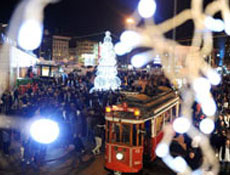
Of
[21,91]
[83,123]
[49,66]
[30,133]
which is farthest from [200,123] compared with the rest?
[49,66]

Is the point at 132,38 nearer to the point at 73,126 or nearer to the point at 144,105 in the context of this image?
the point at 73,126

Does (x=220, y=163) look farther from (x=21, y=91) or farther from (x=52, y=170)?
(x=21, y=91)

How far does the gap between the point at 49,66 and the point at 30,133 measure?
20381 mm

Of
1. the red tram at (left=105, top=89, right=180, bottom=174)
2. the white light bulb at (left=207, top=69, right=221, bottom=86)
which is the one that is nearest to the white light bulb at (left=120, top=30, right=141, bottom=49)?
the white light bulb at (left=207, top=69, right=221, bottom=86)

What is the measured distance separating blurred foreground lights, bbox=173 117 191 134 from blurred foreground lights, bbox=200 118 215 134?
724 mm

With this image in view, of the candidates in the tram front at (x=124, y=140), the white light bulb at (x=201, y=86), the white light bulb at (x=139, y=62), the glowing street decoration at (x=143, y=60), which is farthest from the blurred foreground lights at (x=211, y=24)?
the white light bulb at (x=139, y=62)

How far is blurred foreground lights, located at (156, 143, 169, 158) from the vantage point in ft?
35.5

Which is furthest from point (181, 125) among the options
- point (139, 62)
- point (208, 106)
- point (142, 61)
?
point (139, 62)

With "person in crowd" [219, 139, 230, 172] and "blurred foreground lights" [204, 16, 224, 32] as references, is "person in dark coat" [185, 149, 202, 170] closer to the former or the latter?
"person in crowd" [219, 139, 230, 172]

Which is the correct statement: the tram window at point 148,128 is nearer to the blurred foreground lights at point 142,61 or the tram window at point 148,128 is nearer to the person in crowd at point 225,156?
the person in crowd at point 225,156

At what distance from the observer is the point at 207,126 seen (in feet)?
41.1

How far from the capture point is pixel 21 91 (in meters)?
18.5

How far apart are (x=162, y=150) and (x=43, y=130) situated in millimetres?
4463

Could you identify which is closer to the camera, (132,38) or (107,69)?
(132,38)
